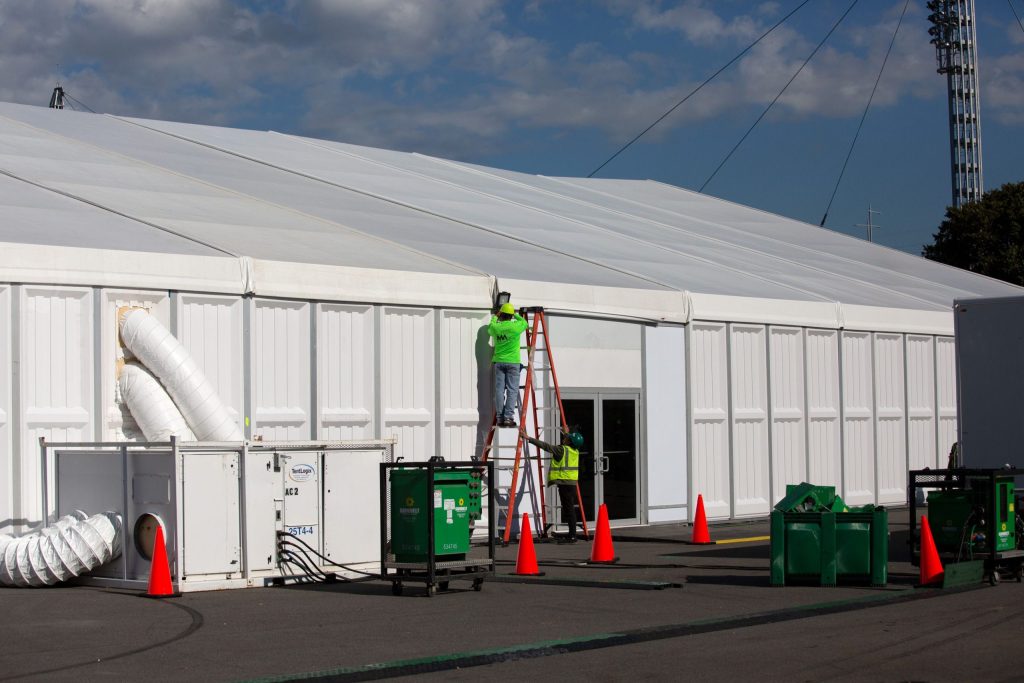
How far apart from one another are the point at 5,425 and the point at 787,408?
15090mm

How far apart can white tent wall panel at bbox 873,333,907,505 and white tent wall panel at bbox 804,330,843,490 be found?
4.33ft

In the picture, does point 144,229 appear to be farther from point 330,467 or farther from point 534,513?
point 534,513

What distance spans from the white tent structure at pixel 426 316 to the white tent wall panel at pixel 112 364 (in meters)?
0.03

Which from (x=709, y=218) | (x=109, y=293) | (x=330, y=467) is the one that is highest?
(x=709, y=218)

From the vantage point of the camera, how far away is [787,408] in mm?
26328

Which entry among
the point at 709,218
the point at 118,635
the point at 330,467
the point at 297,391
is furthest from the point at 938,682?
the point at 709,218

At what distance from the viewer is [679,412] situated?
24406 mm

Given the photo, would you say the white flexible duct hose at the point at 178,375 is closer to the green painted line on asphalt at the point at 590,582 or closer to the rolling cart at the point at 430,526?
the rolling cart at the point at 430,526

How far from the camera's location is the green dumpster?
15.1 m

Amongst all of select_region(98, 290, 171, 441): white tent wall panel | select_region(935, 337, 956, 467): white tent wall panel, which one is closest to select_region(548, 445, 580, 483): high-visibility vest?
select_region(98, 290, 171, 441): white tent wall panel

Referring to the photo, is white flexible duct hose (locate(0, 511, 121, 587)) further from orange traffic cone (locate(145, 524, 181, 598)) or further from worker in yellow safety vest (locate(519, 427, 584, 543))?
worker in yellow safety vest (locate(519, 427, 584, 543))

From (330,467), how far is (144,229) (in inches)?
203

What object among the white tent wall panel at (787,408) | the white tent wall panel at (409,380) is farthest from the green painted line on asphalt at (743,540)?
the white tent wall panel at (409,380)

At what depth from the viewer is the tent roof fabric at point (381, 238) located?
730 inches
